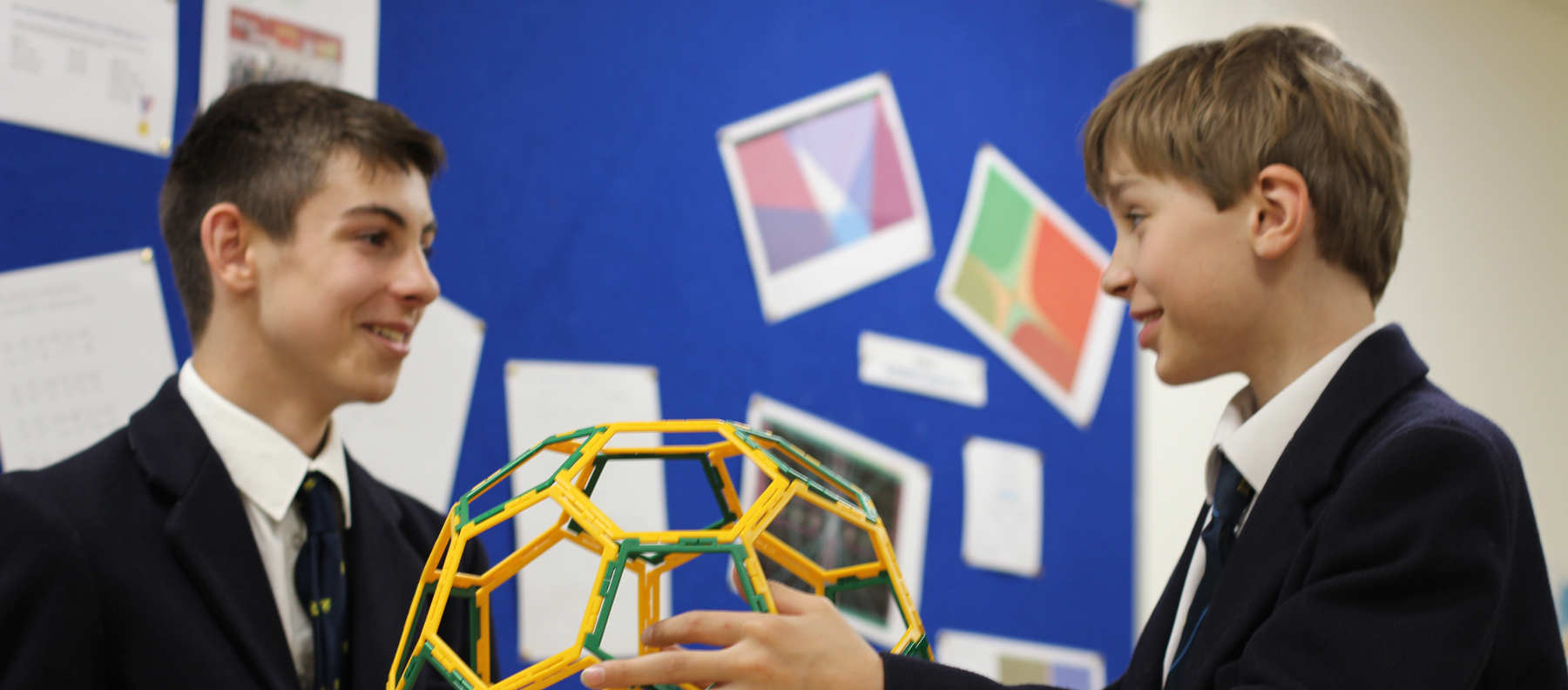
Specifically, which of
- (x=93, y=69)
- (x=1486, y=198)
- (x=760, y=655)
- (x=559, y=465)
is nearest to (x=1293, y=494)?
(x=760, y=655)

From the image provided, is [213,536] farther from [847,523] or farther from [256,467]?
[847,523]

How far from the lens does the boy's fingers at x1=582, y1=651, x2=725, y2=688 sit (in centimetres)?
61

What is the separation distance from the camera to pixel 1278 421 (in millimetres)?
866

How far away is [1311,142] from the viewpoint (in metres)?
0.91

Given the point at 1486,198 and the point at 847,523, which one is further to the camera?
the point at 1486,198

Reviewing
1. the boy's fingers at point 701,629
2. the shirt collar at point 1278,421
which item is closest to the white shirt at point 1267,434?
the shirt collar at point 1278,421

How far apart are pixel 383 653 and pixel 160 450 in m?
0.27

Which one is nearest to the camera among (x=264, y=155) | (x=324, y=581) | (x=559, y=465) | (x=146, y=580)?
(x=146, y=580)

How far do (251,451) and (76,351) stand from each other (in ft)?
1.22

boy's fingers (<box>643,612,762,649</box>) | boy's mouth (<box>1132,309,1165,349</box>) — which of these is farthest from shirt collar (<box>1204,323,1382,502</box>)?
boy's fingers (<box>643,612,762,649</box>)

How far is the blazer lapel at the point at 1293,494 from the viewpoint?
0.77 m

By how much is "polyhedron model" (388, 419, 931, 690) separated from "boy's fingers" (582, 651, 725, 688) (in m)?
0.02

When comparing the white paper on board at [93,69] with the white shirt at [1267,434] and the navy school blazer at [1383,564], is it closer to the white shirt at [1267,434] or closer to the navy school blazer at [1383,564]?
the navy school blazer at [1383,564]

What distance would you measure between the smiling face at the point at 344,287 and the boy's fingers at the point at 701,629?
1.90ft
